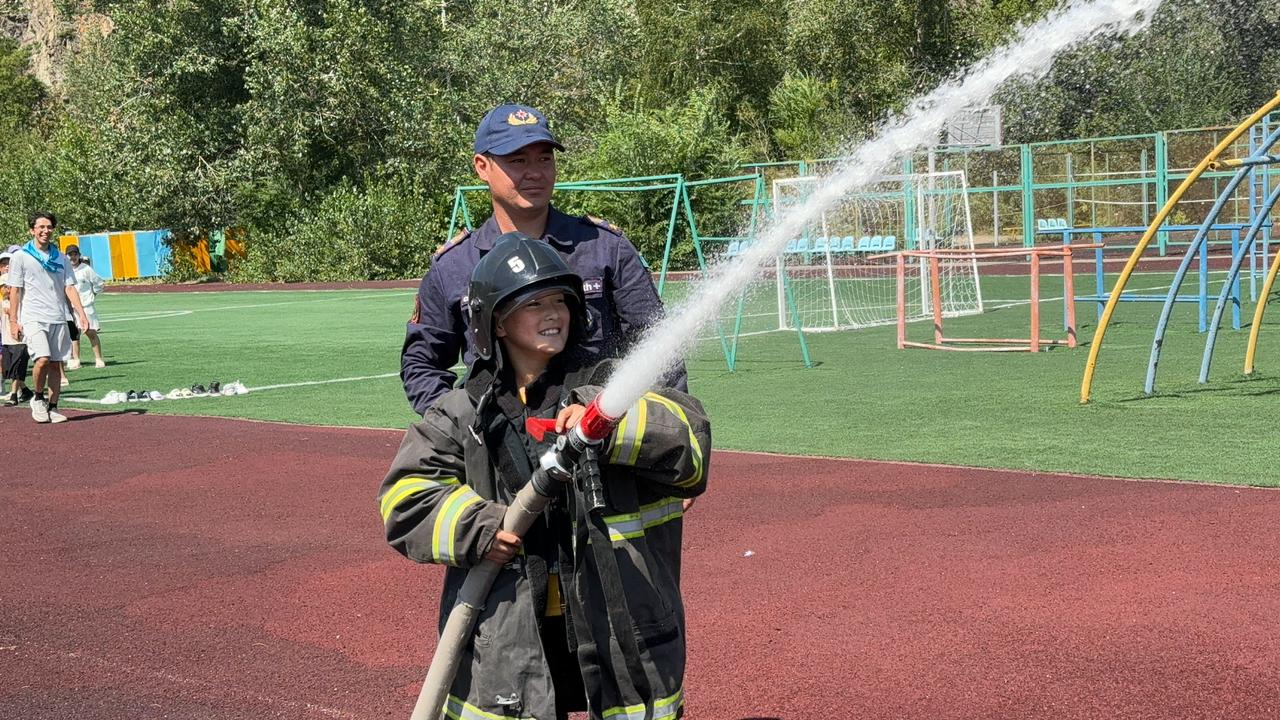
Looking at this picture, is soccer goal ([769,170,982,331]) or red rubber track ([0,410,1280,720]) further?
soccer goal ([769,170,982,331])

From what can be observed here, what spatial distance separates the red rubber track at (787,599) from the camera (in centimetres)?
502

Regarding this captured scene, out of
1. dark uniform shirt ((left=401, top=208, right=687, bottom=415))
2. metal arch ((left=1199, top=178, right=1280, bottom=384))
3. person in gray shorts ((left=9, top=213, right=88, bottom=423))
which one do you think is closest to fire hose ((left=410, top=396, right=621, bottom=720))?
dark uniform shirt ((left=401, top=208, right=687, bottom=415))

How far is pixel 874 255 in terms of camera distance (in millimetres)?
18906

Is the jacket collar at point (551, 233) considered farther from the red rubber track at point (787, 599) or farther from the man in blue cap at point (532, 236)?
the red rubber track at point (787, 599)

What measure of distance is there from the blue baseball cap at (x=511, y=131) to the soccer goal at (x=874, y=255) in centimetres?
1296

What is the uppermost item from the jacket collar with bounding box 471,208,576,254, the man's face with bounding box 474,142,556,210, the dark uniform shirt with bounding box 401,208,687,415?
the man's face with bounding box 474,142,556,210

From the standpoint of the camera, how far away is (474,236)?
418 centimetres

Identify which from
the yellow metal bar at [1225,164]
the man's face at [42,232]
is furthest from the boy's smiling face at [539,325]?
the man's face at [42,232]

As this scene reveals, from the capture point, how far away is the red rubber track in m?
5.02

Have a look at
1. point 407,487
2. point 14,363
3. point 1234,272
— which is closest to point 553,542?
point 407,487

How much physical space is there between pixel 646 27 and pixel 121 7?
63.2 ft

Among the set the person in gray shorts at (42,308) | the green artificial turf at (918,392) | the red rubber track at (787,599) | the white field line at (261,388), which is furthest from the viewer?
the white field line at (261,388)

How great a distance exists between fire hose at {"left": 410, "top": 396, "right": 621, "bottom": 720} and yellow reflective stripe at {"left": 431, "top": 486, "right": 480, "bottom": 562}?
76mm

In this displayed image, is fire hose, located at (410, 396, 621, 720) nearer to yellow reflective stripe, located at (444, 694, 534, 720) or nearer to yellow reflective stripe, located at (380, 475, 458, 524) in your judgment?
yellow reflective stripe, located at (444, 694, 534, 720)
